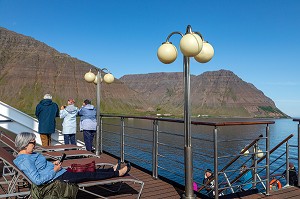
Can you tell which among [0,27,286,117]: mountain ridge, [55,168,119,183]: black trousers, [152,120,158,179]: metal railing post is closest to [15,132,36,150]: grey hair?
[55,168,119,183]: black trousers

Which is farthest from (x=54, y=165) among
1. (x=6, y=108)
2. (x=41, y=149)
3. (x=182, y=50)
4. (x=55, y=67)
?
(x=55, y=67)

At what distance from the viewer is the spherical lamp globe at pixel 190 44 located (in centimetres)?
421

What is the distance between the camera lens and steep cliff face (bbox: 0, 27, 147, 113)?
14575 cm

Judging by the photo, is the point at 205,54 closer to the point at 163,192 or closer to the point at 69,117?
the point at 163,192

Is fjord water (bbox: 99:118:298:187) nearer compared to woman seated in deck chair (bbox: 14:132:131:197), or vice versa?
woman seated in deck chair (bbox: 14:132:131:197)

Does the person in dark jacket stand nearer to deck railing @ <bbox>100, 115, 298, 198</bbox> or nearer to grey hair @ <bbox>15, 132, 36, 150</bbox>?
deck railing @ <bbox>100, 115, 298, 198</bbox>

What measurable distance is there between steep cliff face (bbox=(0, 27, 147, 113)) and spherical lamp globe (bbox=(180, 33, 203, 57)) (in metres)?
141

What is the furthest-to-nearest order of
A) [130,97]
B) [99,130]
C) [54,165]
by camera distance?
[130,97] → [99,130] → [54,165]

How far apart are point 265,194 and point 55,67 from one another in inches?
6536

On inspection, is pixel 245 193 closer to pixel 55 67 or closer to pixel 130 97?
pixel 55 67

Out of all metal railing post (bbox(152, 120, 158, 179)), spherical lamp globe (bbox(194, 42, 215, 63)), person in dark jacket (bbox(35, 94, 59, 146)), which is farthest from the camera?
person in dark jacket (bbox(35, 94, 59, 146))

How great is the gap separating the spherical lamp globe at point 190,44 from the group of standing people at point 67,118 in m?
4.92

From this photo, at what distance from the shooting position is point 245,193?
507 centimetres

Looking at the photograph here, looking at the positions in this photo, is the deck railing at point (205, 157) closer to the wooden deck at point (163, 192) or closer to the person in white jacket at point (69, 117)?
the wooden deck at point (163, 192)
